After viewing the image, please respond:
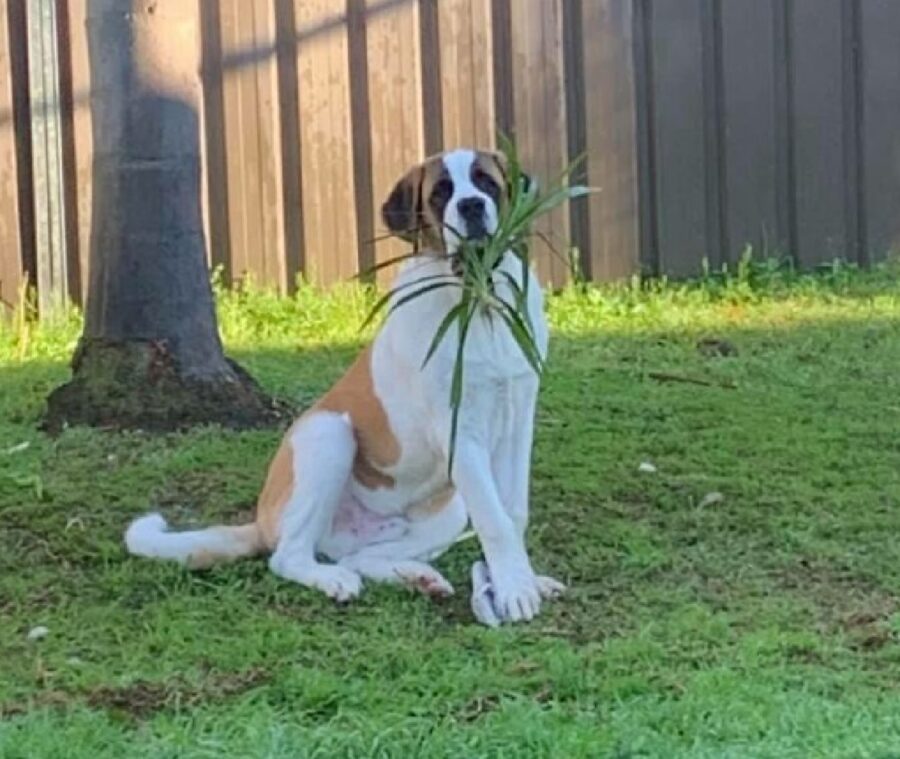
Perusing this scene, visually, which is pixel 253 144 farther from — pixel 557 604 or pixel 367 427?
pixel 557 604

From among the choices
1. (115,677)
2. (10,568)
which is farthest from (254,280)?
(115,677)

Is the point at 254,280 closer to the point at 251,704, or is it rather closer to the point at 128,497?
the point at 128,497

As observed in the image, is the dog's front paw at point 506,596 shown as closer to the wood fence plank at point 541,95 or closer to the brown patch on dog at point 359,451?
the brown patch on dog at point 359,451

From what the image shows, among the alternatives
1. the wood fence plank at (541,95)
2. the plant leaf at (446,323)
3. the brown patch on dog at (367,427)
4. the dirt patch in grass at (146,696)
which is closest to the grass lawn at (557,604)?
the dirt patch in grass at (146,696)

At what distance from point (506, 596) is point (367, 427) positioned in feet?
1.94

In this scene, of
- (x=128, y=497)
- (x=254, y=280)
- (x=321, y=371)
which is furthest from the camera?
(x=254, y=280)

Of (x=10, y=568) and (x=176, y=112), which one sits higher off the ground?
(x=176, y=112)

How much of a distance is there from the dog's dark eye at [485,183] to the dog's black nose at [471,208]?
0.22ft

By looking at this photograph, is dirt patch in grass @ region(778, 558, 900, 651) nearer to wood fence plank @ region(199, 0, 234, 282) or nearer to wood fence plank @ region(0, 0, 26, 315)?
wood fence plank @ region(199, 0, 234, 282)

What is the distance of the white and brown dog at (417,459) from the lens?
454cm

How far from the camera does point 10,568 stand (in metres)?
4.89

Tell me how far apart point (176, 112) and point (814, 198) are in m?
4.09

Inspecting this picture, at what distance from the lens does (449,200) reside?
459 cm

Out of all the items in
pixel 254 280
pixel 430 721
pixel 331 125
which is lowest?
pixel 430 721
